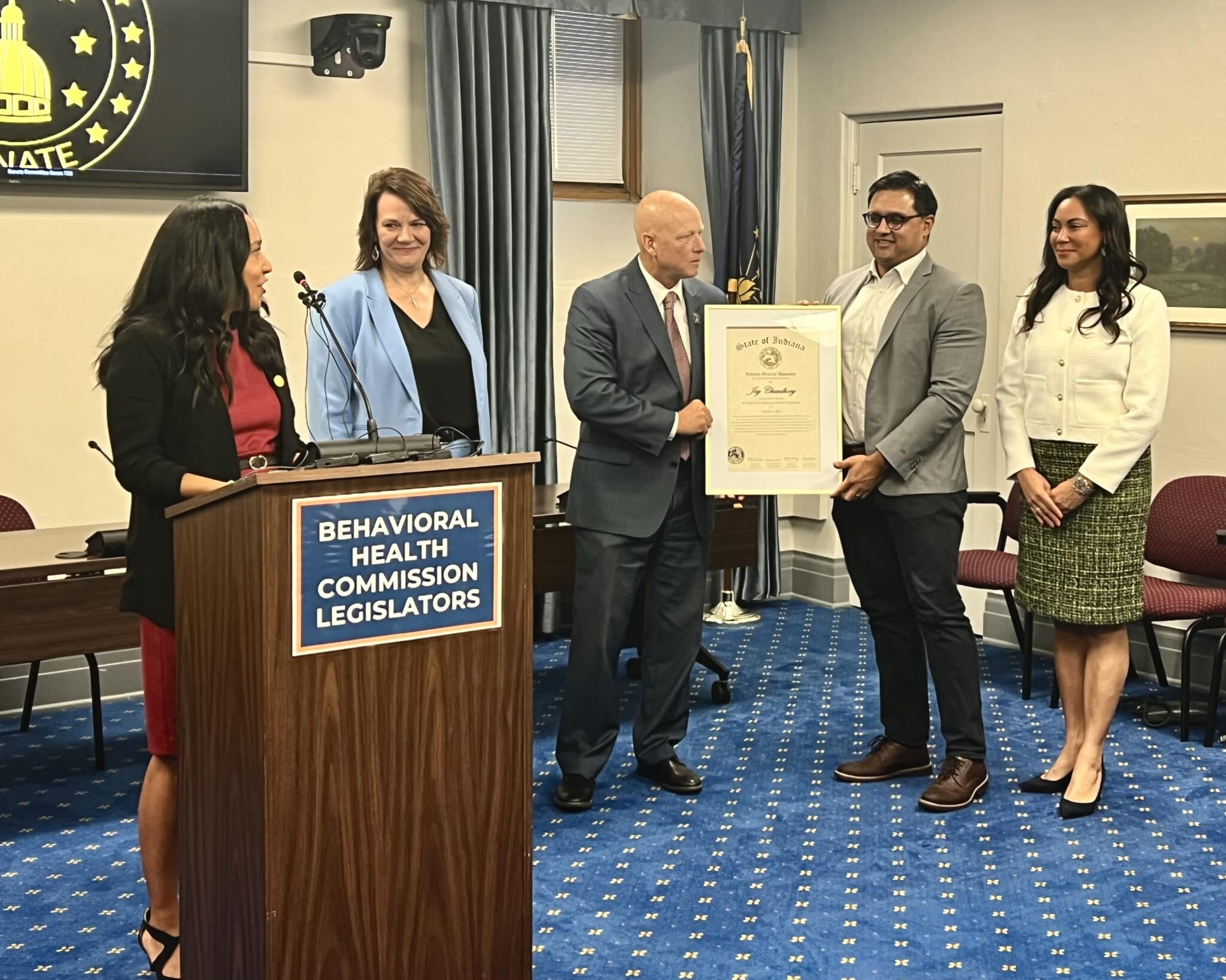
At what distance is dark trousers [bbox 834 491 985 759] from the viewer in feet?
13.4

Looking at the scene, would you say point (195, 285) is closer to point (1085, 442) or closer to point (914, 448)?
point (914, 448)

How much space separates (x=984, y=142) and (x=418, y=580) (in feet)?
15.4

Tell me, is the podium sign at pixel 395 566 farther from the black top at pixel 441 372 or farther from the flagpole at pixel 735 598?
the flagpole at pixel 735 598

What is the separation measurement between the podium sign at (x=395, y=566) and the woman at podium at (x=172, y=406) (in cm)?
56

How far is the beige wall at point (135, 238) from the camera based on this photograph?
5203mm

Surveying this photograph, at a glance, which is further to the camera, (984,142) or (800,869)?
(984,142)

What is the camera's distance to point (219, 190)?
Result: 216 inches

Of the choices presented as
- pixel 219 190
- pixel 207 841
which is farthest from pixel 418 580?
pixel 219 190

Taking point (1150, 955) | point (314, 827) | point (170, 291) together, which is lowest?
point (1150, 955)

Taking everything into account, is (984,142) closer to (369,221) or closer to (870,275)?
(870,275)

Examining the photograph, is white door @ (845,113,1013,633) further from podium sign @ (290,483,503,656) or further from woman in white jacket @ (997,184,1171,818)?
podium sign @ (290,483,503,656)

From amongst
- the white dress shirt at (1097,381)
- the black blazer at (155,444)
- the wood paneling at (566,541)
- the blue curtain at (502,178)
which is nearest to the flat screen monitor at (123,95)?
the blue curtain at (502,178)

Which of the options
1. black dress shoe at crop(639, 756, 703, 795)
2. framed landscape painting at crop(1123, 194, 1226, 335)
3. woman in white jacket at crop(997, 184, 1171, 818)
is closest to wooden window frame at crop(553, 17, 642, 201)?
framed landscape painting at crop(1123, 194, 1226, 335)

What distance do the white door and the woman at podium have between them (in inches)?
155
